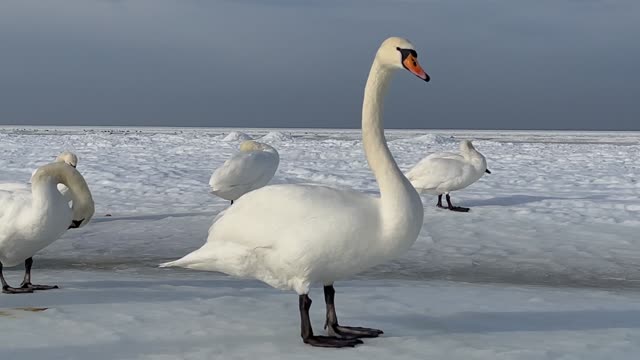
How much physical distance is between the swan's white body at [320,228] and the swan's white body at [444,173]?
23.0 ft

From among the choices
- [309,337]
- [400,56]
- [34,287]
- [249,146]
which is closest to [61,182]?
[34,287]

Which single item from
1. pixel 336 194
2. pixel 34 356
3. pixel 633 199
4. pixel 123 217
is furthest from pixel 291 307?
pixel 633 199

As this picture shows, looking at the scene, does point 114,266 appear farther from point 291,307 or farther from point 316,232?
point 316,232

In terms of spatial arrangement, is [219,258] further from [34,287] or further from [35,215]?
[34,287]

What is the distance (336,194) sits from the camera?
14.1ft

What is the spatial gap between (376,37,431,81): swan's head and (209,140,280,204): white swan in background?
21.0 ft

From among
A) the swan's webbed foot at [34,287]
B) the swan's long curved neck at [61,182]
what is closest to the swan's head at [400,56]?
the swan's long curved neck at [61,182]

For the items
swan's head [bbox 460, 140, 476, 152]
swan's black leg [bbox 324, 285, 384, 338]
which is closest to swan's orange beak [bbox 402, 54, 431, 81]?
swan's black leg [bbox 324, 285, 384, 338]

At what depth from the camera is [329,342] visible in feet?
13.9

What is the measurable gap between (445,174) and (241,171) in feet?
10.00

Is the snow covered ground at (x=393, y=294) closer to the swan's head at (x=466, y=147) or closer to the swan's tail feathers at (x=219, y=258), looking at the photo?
the swan's tail feathers at (x=219, y=258)

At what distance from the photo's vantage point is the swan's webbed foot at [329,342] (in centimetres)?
423

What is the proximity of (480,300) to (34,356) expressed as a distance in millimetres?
3089

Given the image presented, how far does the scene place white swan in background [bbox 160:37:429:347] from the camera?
4062 millimetres
